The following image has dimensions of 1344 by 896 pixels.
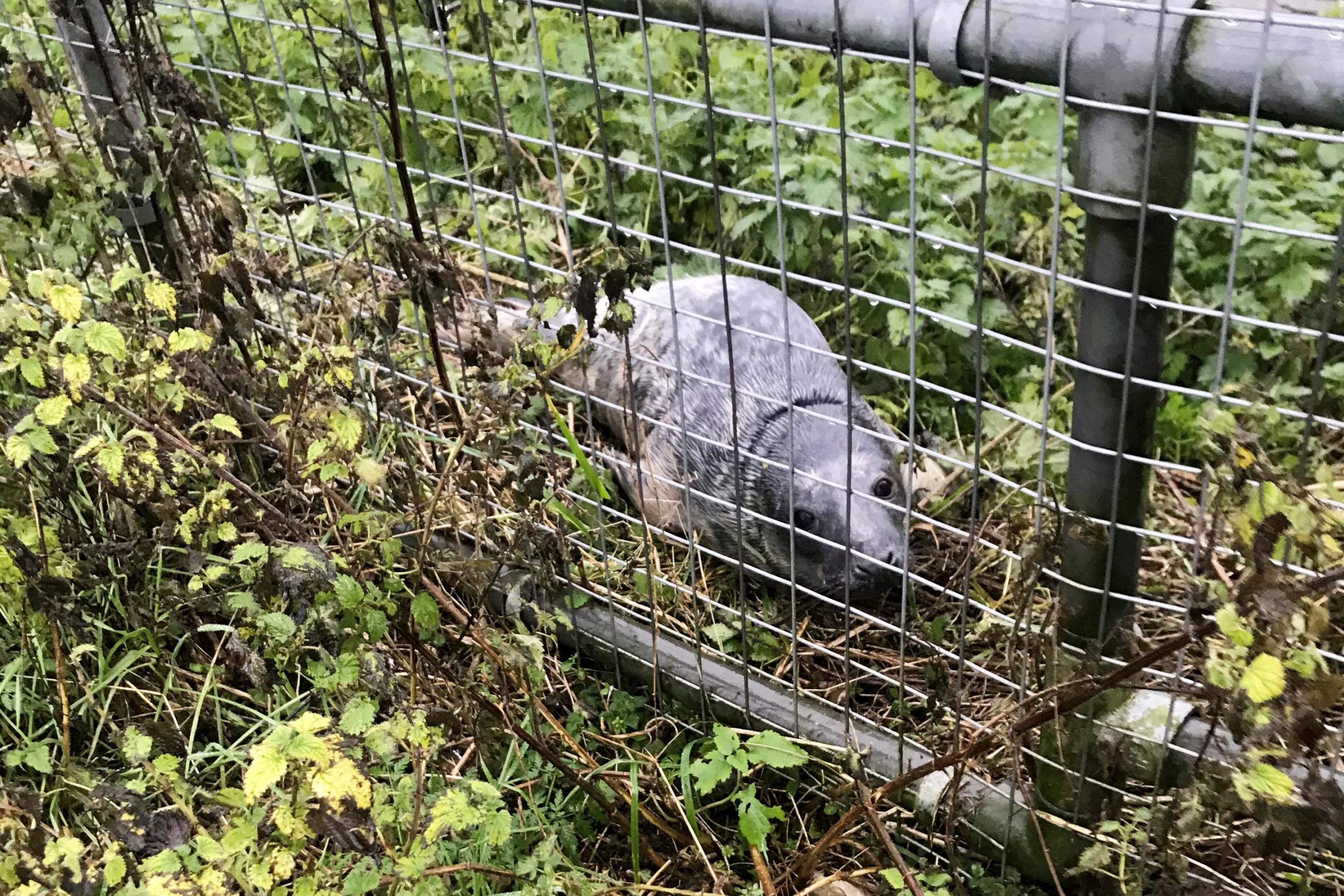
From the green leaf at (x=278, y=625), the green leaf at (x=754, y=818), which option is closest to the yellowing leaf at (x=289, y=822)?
the green leaf at (x=278, y=625)

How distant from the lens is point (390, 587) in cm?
212

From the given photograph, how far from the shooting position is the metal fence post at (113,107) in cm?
267

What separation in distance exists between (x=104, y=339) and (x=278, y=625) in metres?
0.63

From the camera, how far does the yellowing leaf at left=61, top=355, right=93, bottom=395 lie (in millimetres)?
2023

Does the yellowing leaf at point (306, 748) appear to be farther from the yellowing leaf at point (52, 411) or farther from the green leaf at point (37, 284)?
the green leaf at point (37, 284)

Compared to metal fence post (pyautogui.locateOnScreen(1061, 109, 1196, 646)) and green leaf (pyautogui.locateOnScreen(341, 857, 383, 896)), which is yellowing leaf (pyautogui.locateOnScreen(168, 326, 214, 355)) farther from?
metal fence post (pyautogui.locateOnScreen(1061, 109, 1196, 646))

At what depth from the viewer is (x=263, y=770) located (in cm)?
154

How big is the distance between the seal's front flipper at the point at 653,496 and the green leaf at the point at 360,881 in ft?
3.97

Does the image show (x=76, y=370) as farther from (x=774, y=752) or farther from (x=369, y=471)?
(x=774, y=752)

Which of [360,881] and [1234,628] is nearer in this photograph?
[1234,628]

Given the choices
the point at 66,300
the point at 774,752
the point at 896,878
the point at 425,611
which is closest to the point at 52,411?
the point at 66,300

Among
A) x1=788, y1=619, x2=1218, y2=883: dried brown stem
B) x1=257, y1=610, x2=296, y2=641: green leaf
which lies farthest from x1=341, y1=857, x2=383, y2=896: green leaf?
x1=788, y1=619, x2=1218, y2=883: dried brown stem

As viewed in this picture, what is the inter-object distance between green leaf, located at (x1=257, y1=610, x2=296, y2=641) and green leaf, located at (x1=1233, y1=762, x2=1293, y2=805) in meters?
1.50

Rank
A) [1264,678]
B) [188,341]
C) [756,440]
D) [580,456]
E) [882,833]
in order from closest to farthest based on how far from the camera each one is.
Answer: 1. [1264,678]
2. [882,833]
3. [188,341]
4. [580,456]
5. [756,440]
